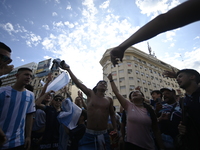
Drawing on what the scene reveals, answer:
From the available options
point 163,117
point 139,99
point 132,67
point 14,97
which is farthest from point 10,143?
point 132,67

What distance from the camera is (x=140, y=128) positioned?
2416 mm

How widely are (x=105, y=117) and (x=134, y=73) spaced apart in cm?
2780

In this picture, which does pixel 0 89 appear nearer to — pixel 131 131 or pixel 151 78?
pixel 131 131

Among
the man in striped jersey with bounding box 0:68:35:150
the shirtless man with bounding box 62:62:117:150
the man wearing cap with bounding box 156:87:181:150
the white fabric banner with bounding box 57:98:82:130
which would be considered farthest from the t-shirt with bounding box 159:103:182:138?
the man in striped jersey with bounding box 0:68:35:150

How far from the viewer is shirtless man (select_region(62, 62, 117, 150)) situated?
2.38 metres

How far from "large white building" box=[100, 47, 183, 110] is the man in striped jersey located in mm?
24826

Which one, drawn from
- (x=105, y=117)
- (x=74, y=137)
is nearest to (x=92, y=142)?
(x=105, y=117)

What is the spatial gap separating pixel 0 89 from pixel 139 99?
3.34 m

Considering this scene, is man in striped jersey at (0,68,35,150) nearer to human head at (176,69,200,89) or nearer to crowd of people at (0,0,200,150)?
crowd of people at (0,0,200,150)

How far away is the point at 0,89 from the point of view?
207 cm

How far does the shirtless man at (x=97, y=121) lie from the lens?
2383mm

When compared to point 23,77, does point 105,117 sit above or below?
below

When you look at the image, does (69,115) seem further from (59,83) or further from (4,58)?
(4,58)

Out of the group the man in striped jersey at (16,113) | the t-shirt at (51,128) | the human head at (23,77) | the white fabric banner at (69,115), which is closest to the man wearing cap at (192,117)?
the white fabric banner at (69,115)
